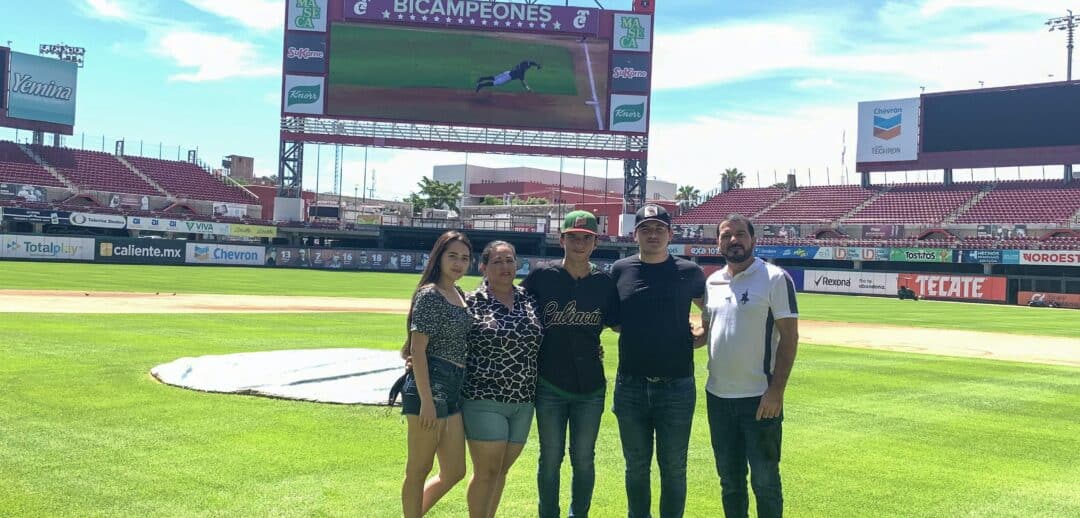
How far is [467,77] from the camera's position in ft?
211

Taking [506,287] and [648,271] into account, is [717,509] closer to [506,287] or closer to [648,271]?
[648,271]

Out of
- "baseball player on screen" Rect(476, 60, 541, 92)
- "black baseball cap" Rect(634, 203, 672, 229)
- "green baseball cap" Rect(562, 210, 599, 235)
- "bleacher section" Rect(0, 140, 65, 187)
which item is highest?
"baseball player on screen" Rect(476, 60, 541, 92)

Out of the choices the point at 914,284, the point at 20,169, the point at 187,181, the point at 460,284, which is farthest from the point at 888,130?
the point at 20,169

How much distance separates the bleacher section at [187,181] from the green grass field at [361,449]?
62332 millimetres

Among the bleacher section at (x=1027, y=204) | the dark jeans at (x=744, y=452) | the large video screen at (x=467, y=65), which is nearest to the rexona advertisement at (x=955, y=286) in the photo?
the bleacher section at (x=1027, y=204)

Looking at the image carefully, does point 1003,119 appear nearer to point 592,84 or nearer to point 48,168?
point 592,84

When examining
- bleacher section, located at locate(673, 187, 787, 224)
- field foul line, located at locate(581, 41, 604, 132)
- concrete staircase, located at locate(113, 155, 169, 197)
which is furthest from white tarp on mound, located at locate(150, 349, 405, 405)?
bleacher section, located at locate(673, 187, 787, 224)

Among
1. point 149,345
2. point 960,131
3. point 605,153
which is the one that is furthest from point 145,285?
point 960,131

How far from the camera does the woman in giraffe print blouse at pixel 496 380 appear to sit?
4.95 m

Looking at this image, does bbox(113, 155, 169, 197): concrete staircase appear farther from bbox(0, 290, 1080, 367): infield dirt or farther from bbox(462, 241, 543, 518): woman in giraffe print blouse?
bbox(462, 241, 543, 518): woman in giraffe print blouse

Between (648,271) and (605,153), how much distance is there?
62641mm

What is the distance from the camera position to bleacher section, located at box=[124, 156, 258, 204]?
71.6 metres

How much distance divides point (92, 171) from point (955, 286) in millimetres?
63393

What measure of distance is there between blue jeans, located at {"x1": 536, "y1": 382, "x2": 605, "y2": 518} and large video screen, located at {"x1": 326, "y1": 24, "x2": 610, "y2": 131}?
60.8 m
